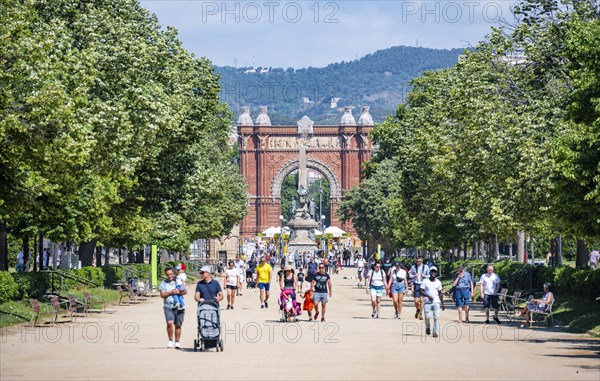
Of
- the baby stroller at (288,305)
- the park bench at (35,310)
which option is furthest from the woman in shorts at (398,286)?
the park bench at (35,310)

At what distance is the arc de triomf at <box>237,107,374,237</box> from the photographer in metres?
167

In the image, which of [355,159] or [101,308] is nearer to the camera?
[101,308]

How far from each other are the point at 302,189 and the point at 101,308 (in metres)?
82.7

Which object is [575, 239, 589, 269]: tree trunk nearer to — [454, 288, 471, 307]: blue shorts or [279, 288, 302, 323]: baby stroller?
[454, 288, 471, 307]: blue shorts

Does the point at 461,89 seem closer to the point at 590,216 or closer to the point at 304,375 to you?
the point at 590,216

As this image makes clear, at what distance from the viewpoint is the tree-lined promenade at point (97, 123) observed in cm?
2970

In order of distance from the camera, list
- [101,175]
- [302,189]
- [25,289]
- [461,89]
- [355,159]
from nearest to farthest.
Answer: [25,289] < [101,175] < [461,89] < [302,189] < [355,159]

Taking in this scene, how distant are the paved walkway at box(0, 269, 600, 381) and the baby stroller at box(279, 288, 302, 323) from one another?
43 centimetres

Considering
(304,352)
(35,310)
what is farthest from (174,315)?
(35,310)

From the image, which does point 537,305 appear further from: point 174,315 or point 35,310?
point 35,310

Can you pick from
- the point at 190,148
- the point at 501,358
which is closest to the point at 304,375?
the point at 501,358

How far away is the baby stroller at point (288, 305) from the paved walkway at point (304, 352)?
0.43 meters

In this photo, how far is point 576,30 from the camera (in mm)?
33531

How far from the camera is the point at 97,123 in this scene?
122 feet
